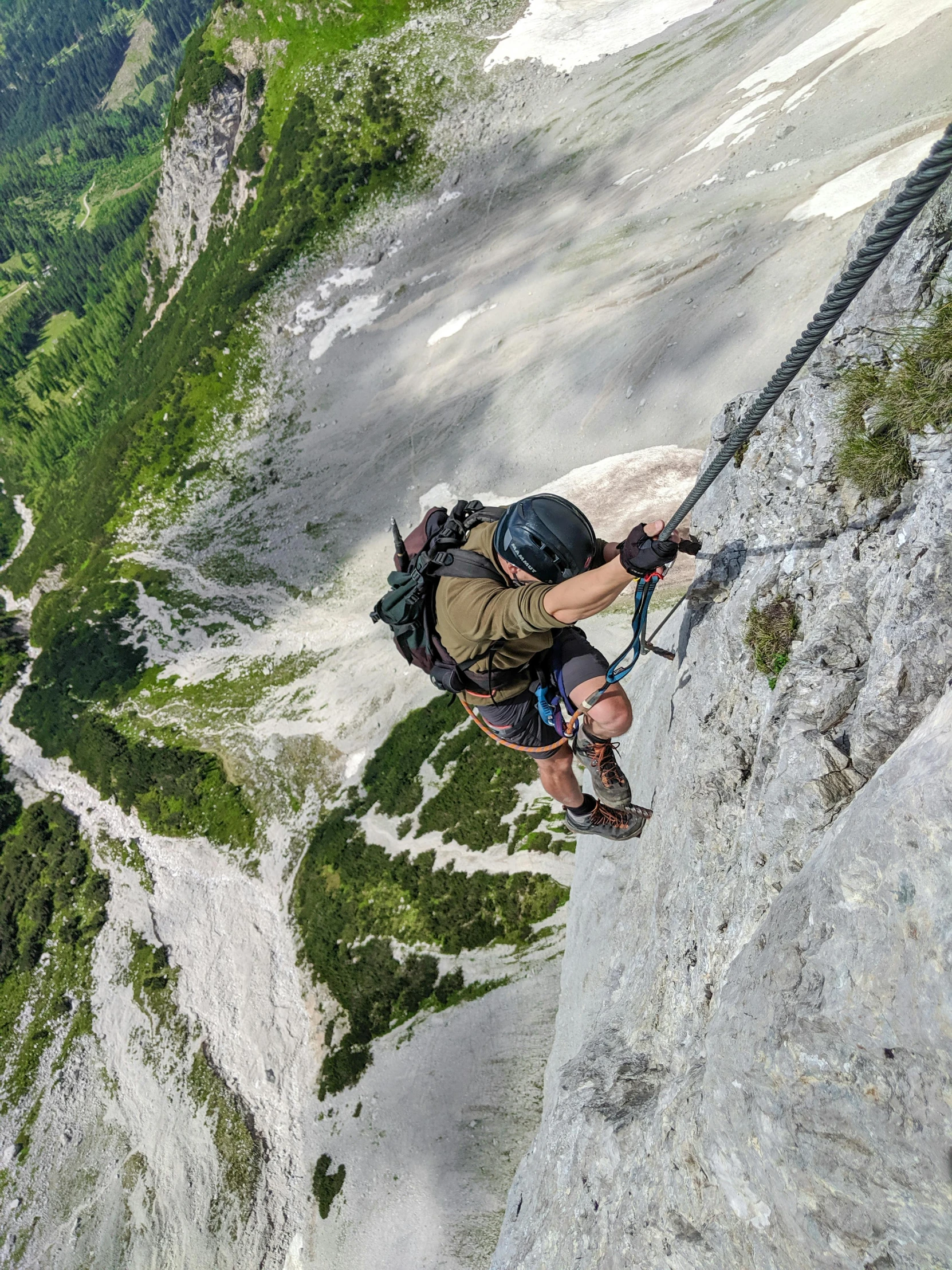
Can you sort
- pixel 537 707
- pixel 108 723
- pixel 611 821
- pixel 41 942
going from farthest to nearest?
pixel 108 723
pixel 41 942
pixel 611 821
pixel 537 707

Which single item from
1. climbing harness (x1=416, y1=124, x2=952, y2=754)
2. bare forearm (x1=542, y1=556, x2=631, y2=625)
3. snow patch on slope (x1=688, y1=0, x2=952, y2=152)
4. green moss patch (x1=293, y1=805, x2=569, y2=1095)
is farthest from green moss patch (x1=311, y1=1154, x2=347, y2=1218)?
snow patch on slope (x1=688, y1=0, x2=952, y2=152)

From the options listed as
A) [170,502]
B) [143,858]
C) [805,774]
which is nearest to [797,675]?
[805,774]

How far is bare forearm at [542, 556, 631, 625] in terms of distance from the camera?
4.89m

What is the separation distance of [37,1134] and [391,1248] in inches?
915

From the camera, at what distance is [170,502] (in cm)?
4869

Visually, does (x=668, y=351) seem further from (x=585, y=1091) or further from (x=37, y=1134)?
(x=37, y=1134)

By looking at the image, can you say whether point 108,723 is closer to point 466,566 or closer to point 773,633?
point 466,566

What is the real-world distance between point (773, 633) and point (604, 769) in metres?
3.29

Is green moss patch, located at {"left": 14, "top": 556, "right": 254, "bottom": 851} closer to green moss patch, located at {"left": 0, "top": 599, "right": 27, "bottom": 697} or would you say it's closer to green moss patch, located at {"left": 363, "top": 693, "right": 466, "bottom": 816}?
green moss patch, located at {"left": 0, "top": 599, "right": 27, "bottom": 697}

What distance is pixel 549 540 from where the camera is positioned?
20.4 ft

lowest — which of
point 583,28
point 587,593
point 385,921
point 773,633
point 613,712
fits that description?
point 385,921

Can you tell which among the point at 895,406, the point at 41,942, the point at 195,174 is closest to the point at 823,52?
the point at 895,406

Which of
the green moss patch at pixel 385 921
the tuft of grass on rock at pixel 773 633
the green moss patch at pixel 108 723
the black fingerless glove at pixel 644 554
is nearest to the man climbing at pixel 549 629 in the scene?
the black fingerless glove at pixel 644 554

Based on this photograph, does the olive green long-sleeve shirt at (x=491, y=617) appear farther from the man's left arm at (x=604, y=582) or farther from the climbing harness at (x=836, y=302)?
the climbing harness at (x=836, y=302)
